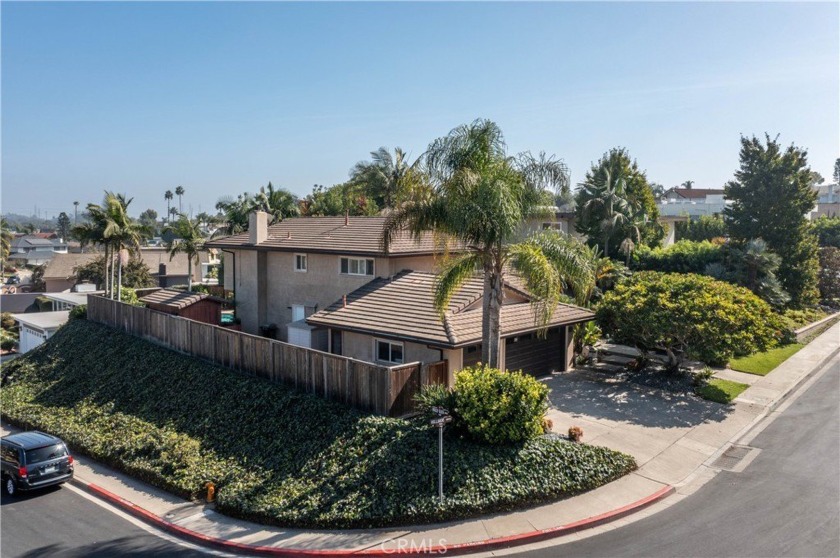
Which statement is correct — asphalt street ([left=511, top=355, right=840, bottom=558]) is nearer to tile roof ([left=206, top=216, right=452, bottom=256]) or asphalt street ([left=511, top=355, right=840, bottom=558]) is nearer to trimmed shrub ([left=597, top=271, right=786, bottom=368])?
trimmed shrub ([left=597, top=271, right=786, bottom=368])

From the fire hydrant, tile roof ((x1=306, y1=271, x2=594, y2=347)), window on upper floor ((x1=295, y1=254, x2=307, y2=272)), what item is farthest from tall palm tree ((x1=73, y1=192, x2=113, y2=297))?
the fire hydrant

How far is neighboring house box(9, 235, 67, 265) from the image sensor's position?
377ft

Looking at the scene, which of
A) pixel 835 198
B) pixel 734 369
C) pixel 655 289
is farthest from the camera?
pixel 835 198

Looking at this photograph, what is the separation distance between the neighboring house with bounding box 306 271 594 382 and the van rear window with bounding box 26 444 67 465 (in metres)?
8.92

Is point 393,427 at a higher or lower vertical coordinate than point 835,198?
lower

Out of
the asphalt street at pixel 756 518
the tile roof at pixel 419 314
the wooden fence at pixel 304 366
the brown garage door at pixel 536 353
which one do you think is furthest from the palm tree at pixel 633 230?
the wooden fence at pixel 304 366

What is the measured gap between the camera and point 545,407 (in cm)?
1667

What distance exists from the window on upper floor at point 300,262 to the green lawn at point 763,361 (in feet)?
67.4

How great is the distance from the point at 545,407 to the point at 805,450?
27.1 feet

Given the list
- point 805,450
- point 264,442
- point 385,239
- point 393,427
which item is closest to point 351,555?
point 393,427

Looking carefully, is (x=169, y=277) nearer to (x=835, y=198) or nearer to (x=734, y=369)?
(x=734, y=369)

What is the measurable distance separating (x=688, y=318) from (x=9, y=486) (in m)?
22.4

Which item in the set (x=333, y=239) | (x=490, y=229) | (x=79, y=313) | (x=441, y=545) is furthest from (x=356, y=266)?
(x=79, y=313)

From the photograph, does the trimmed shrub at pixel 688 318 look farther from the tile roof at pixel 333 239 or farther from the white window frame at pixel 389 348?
the white window frame at pixel 389 348
